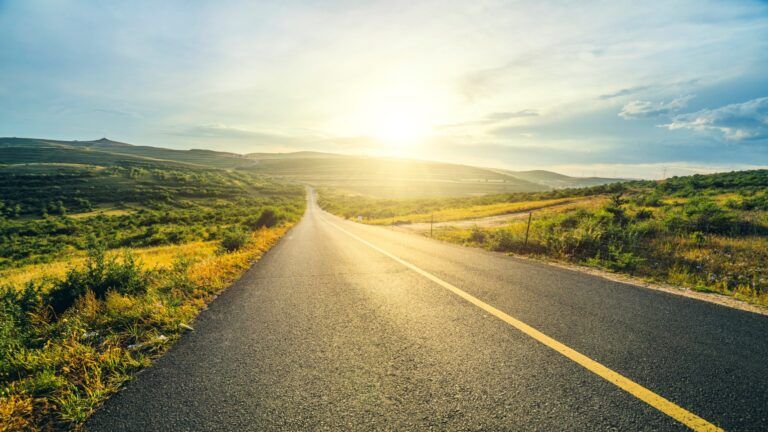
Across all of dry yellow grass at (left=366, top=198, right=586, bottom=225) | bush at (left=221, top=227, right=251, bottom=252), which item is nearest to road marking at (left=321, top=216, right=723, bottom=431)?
bush at (left=221, top=227, right=251, bottom=252)

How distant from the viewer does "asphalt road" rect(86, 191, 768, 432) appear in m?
2.26

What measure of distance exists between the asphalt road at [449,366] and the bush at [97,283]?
2131 millimetres

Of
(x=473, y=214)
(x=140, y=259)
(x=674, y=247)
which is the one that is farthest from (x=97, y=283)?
(x=473, y=214)

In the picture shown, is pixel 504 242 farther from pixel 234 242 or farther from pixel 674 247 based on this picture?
pixel 234 242

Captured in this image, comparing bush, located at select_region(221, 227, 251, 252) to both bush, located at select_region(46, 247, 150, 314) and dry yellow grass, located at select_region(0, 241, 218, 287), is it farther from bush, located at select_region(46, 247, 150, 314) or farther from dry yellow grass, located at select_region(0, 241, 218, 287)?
bush, located at select_region(46, 247, 150, 314)

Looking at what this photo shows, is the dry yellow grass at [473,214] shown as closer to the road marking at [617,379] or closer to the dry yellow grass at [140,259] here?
the dry yellow grass at [140,259]

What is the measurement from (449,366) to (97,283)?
22.3 ft

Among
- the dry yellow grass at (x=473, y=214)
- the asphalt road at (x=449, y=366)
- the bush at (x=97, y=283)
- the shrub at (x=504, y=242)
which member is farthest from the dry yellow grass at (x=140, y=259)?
the dry yellow grass at (x=473, y=214)

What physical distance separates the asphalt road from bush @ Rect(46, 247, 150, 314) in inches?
83.9

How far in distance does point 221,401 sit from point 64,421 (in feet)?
3.98

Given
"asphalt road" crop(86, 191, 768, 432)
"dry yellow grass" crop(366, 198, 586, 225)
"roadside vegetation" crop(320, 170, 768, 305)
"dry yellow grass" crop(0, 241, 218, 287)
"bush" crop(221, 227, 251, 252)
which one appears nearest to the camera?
"asphalt road" crop(86, 191, 768, 432)

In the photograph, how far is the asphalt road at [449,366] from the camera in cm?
226

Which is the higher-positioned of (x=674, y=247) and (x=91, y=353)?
(x=674, y=247)

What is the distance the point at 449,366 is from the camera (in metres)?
2.96
